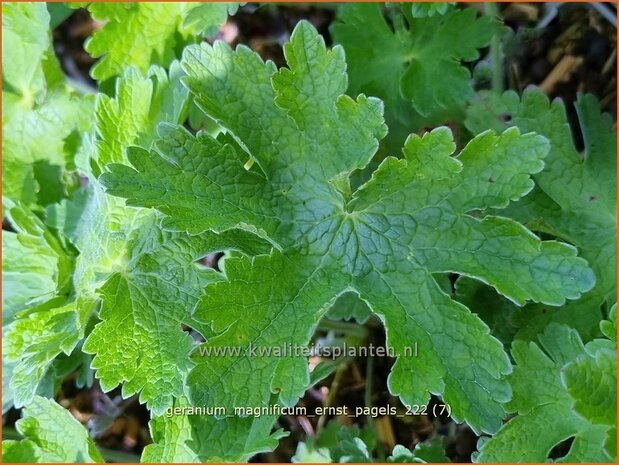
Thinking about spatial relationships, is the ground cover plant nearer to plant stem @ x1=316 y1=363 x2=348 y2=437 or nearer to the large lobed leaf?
the large lobed leaf

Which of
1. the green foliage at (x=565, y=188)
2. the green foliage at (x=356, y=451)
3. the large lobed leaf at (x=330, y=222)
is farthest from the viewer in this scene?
the green foliage at (x=565, y=188)

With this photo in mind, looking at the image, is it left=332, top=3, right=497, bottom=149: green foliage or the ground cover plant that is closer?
the ground cover plant

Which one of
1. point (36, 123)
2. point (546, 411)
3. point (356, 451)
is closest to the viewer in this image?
point (546, 411)

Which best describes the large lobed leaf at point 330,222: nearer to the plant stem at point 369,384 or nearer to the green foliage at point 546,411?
the green foliage at point 546,411

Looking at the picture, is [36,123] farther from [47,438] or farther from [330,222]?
[330,222]

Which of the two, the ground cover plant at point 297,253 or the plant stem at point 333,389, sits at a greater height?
the ground cover plant at point 297,253

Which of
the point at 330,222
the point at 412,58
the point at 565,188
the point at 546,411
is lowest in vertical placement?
the point at 546,411

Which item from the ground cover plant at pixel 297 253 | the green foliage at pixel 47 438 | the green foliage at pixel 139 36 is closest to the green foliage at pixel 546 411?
the ground cover plant at pixel 297 253

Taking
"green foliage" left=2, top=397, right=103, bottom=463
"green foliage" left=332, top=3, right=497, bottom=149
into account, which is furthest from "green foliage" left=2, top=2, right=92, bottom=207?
"green foliage" left=332, top=3, right=497, bottom=149

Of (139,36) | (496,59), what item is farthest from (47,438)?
(496,59)
